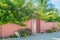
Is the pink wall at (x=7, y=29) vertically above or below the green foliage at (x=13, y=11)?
below

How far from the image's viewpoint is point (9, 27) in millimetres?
18172

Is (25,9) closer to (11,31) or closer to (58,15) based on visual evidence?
(11,31)

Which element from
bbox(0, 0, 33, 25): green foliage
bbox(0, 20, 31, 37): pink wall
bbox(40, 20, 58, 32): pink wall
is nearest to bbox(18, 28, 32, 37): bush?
bbox(0, 20, 31, 37): pink wall

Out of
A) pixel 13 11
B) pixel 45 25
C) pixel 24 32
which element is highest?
pixel 13 11

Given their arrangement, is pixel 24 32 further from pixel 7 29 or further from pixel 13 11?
pixel 13 11

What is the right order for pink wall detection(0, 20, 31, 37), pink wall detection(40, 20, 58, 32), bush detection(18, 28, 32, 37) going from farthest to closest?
pink wall detection(40, 20, 58, 32), bush detection(18, 28, 32, 37), pink wall detection(0, 20, 31, 37)

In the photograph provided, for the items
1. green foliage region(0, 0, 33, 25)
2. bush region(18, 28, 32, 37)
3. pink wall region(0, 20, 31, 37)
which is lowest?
bush region(18, 28, 32, 37)

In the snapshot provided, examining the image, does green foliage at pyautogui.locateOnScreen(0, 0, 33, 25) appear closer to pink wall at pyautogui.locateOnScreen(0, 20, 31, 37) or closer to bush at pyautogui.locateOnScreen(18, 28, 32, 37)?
pink wall at pyautogui.locateOnScreen(0, 20, 31, 37)

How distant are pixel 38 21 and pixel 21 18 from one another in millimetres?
8394

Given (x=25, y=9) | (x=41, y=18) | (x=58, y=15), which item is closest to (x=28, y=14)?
(x=25, y=9)

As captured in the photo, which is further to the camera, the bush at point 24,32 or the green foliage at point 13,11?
the bush at point 24,32

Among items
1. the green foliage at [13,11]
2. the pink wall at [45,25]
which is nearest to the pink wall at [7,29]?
the green foliage at [13,11]

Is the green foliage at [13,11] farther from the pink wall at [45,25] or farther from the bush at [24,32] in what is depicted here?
the pink wall at [45,25]

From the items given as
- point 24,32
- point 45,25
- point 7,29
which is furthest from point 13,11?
point 45,25
